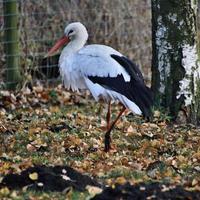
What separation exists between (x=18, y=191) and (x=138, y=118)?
4.00m

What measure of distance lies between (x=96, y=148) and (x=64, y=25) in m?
5.50

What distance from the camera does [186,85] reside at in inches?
380

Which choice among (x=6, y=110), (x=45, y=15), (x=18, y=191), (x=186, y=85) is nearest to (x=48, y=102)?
(x=6, y=110)

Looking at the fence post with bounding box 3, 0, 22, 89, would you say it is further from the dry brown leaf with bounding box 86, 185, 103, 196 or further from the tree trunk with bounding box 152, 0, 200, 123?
the dry brown leaf with bounding box 86, 185, 103, 196

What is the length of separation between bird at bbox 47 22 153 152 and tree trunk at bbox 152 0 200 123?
1231 mm

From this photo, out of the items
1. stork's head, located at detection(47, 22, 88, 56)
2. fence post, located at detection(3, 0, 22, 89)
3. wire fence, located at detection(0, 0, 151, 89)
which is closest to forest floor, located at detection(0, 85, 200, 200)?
stork's head, located at detection(47, 22, 88, 56)

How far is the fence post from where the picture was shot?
40.4 ft

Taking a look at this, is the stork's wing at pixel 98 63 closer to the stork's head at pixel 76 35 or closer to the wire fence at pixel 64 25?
the stork's head at pixel 76 35

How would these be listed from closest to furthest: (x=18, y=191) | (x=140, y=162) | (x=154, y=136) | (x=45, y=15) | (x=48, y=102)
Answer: (x=18, y=191), (x=140, y=162), (x=154, y=136), (x=48, y=102), (x=45, y=15)

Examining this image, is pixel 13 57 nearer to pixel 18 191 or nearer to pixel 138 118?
pixel 138 118

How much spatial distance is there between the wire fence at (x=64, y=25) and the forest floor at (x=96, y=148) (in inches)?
76.5

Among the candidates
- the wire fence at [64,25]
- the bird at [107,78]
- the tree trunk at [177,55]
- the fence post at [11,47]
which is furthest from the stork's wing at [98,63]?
the wire fence at [64,25]

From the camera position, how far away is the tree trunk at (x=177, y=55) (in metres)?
9.59

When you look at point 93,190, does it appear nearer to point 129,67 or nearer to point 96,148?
point 96,148
